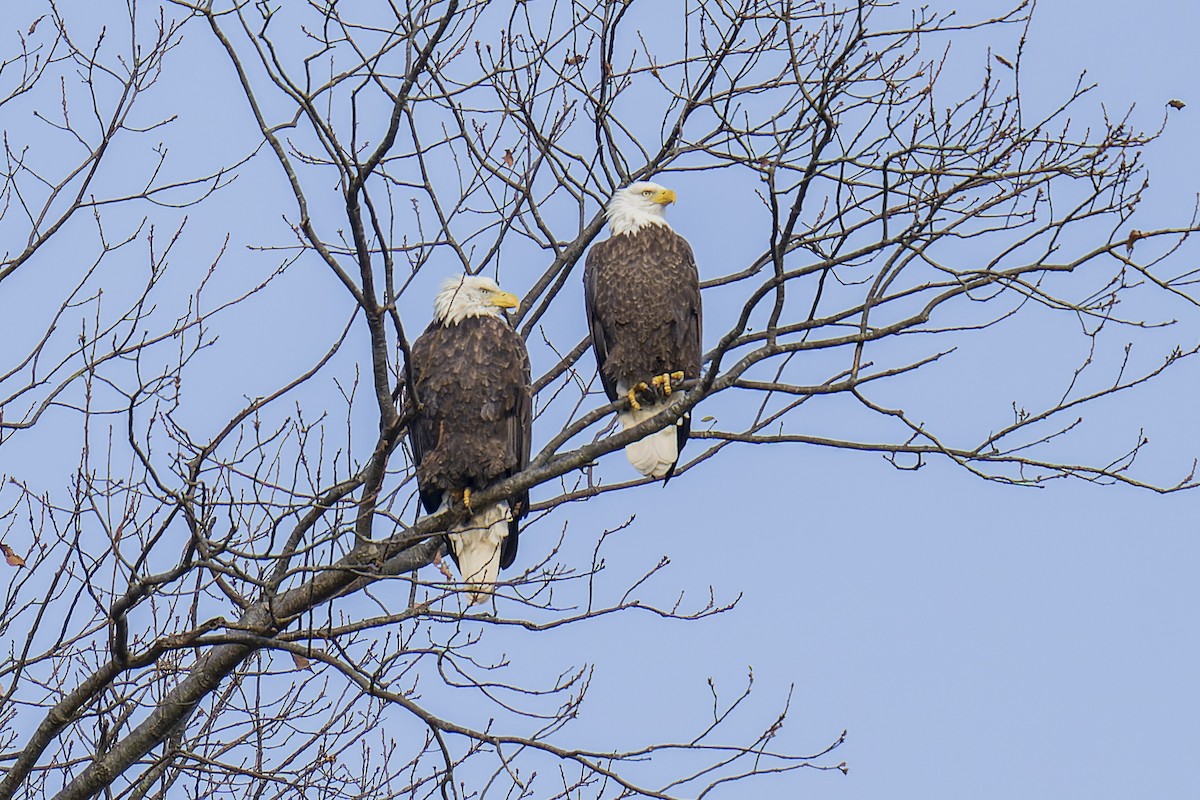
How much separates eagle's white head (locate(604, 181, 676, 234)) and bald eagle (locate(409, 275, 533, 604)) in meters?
0.79

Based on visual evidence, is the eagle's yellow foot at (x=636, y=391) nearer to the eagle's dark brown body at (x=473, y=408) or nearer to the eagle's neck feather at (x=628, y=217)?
the eagle's dark brown body at (x=473, y=408)

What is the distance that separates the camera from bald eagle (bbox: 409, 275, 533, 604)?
5434 mm

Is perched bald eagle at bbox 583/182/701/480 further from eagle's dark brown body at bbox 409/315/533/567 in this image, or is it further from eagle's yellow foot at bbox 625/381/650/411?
eagle's dark brown body at bbox 409/315/533/567

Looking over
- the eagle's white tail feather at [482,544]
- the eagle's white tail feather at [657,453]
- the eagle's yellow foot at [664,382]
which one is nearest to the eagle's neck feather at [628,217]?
the eagle's yellow foot at [664,382]

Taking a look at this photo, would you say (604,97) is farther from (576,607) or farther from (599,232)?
(576,607)

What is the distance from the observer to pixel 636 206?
6.21m

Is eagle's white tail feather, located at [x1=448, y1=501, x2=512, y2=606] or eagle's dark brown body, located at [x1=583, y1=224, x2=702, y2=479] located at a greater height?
eagle's dark brown body, located at [x1=583, y1=224, x2=702, y2=479]

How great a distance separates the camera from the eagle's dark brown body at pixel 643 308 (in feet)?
19.9

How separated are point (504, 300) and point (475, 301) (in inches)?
4.4

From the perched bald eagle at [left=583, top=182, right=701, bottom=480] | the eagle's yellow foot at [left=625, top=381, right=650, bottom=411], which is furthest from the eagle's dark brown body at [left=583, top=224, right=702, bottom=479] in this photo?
the eagle's yellow foot at [left=625, top=381, right=650, bottom=411]

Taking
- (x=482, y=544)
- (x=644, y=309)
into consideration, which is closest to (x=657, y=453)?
(x=644, y=309)

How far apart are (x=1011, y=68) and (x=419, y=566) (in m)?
2.49

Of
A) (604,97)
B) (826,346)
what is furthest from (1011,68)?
(604,97)

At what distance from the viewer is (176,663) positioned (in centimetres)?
473
